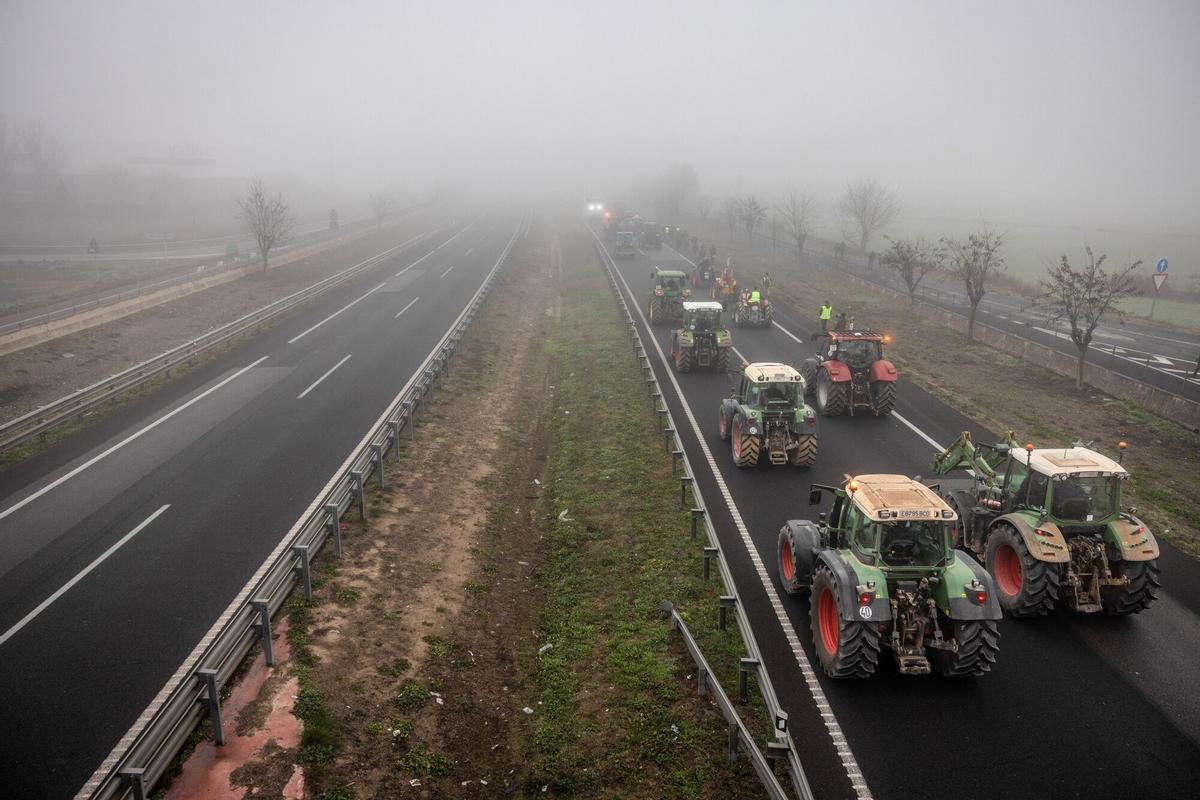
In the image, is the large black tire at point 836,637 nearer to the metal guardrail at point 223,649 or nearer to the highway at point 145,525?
the metal guardrail at point 223,649

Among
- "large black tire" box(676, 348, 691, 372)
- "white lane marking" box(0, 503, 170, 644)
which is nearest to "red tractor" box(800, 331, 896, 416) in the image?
"large black tire" box(676, 348, 691, 372)

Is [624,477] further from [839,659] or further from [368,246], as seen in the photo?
[368,246]

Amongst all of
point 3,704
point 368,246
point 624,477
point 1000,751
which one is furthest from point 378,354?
point 368,246

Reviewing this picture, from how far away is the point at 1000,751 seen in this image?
A: 8984 millimetres

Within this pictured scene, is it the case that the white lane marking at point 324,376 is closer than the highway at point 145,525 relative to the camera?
No

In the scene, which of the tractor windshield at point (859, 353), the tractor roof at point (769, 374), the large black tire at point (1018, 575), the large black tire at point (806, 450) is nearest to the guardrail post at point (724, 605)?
the large black tire at point (1018, 575)

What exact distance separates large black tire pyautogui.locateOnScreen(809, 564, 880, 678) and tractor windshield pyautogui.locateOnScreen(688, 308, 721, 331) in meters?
16.9

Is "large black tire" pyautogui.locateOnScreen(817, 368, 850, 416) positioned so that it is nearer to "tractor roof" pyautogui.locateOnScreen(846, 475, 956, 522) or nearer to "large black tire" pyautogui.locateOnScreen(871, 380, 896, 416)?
"large black tire" pyautogui.locateOnScreen(871, 380, 896, 416)

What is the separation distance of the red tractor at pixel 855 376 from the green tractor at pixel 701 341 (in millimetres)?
4419

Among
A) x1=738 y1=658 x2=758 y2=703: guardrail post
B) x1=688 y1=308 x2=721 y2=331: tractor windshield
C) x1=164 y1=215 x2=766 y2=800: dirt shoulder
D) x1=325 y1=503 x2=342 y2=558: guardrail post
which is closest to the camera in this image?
x1=164 y1=215 x2=766 y2=800: dirt shoulder

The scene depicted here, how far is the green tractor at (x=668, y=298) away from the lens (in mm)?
35438

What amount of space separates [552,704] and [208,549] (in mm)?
7251

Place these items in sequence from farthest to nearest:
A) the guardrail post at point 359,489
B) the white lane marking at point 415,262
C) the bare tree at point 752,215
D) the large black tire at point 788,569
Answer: the bare tree at point 752,215, the white lane marking at point 415,262, the guardrail post at point 359,489, the large black tire at point 788,569

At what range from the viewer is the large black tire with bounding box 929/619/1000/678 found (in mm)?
9617
